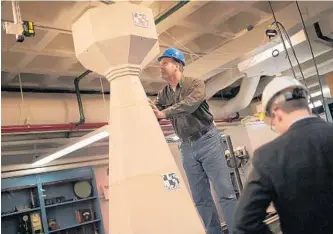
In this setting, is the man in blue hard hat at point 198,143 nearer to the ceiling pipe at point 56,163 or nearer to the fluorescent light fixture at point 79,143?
the fluorescent light fixture at point 79,143

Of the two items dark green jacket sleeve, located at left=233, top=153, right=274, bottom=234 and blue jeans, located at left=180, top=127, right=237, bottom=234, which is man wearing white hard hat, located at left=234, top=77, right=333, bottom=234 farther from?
blue jeans, located at left=180, top=127, right=237, bottom=234

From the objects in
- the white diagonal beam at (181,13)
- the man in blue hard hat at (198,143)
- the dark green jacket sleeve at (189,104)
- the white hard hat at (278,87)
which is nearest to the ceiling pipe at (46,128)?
the white diagonal beam at (181,13)

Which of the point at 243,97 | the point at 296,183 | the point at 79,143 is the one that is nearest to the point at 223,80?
the point at 243,97

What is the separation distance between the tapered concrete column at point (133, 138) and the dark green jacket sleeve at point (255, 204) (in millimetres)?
1109

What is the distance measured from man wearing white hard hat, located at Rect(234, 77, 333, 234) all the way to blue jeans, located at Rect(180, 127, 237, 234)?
1285mm

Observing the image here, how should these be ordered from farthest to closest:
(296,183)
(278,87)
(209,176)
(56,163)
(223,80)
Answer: (56,163), (223,80), (209,176), (278,87), (296,183)

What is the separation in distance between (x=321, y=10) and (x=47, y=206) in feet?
15.7

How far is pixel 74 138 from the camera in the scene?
4949 mm

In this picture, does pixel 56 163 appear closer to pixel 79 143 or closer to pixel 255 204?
pixel 79 143

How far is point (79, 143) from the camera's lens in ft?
15.3

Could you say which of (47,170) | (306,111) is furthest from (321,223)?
(47,170)

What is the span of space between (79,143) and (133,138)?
257cm

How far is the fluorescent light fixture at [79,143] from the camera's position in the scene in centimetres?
427

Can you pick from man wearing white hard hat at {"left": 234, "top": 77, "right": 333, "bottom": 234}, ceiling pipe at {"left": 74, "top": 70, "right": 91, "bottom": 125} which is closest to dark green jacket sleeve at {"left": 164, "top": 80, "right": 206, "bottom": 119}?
man wearing white hard hat at {"left": 234, "top": 77, "right": 333, "bottom": 234}
